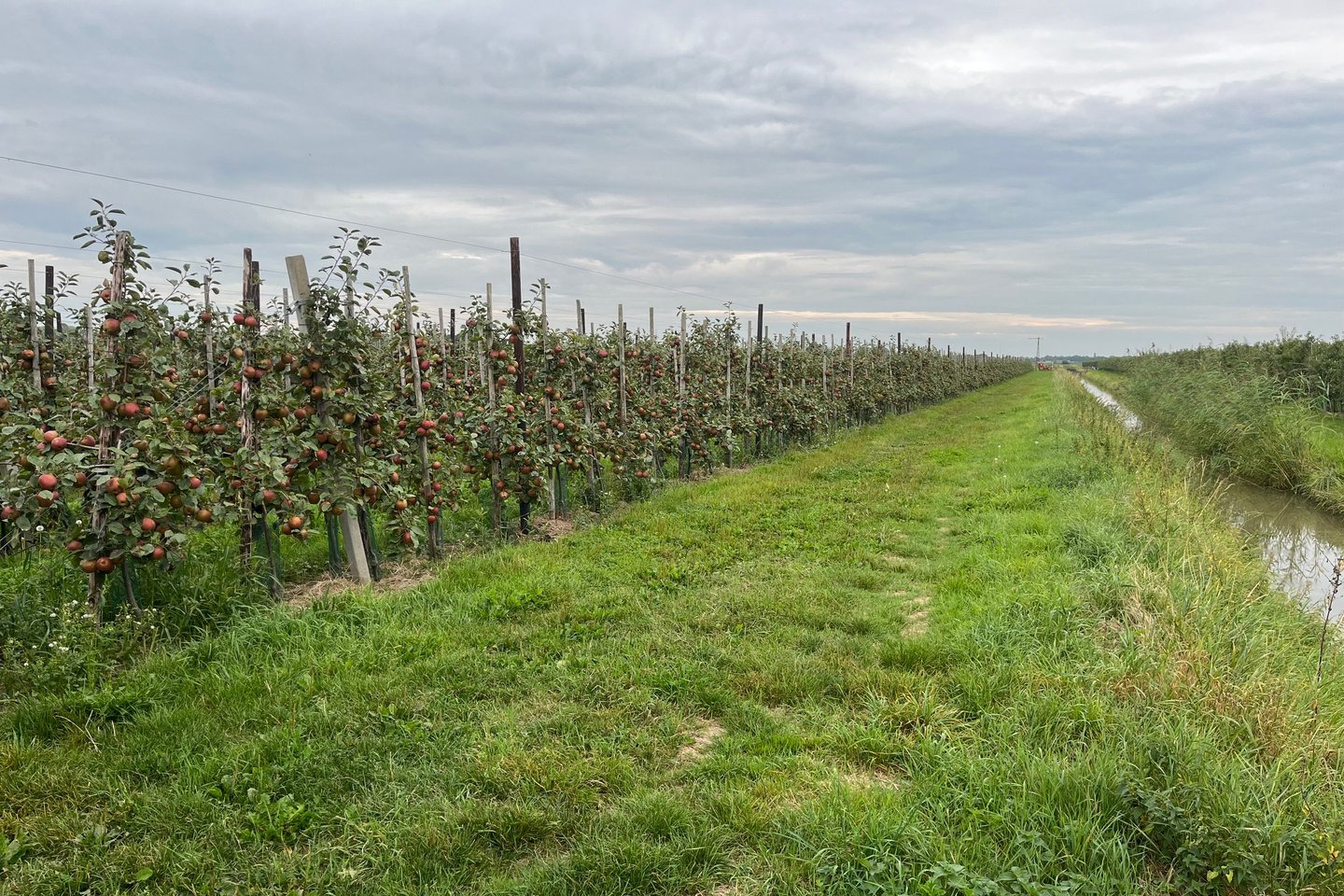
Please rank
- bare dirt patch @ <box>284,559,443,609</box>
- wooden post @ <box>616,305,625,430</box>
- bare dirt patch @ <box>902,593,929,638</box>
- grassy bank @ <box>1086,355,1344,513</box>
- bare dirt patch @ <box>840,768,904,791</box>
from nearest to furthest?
1. bare dirt patch @ <box>840,768,904,791</box>
2. bare dirt patch @ <box>902,593,929,638</box>
3. bare dirt patch @ <box>284,559,443,609</box>
4. wooden post @ <box>616,305,625,430</box>
5. grassy bank @ <box>1086,355,1344,513</box>

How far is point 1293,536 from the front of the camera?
938cm

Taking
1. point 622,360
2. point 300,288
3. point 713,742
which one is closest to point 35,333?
point 300,288

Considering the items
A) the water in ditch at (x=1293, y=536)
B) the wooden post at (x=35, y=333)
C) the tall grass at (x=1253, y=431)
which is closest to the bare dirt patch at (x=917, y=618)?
the water in ditch at (x=1293, y=536)

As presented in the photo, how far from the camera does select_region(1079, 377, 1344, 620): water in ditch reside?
7.05m

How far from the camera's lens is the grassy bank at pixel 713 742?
8.59ft

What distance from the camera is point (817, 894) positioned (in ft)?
8.04

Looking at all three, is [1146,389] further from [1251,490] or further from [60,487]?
[60,487]

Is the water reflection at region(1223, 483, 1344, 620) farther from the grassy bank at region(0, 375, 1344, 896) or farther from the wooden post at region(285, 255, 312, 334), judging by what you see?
the wooden post at region(285, 255, 312, 334)

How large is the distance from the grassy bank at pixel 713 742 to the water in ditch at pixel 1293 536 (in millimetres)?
1824

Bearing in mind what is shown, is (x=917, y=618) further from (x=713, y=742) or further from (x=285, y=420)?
(x=285, y=420)

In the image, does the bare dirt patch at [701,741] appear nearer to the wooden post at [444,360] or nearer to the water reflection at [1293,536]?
the water reflection at [1293,536]

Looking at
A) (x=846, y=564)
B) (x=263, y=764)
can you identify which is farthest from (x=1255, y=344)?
(x=263, y=764)

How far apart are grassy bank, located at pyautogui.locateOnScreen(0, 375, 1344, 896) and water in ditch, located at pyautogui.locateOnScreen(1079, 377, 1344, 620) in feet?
5.99

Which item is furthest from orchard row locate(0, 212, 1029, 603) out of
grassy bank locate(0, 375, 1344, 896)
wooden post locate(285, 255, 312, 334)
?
grassy bank locate(0, 375, 1344, 896)
